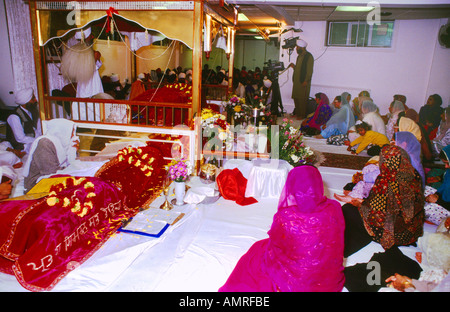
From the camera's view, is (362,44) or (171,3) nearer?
(171,3)

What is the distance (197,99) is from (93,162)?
188cm

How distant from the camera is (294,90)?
10.9 m

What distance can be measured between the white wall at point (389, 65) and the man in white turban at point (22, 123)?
8.16 meters

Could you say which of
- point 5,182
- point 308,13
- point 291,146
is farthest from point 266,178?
point 308,13

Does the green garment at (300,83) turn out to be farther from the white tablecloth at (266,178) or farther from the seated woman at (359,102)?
the white tablecloth at (266,178)

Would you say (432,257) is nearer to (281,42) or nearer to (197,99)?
(197,99)

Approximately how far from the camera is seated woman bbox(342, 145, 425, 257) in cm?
316

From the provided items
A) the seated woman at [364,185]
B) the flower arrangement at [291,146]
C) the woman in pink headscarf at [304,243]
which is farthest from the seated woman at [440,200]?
the woman in pink headscarf at [304,243]

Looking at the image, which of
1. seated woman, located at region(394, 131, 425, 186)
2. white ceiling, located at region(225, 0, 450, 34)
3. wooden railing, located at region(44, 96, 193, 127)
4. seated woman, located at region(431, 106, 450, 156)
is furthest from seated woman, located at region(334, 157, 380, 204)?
white ceiling, located at region(225, 0, 450, 34)

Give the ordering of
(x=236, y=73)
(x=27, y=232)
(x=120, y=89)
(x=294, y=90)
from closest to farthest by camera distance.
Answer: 1. (x=27, y=232)
2. (x=120, y=89)
3. (x=294, y=90)
4. (x=236, y=73)

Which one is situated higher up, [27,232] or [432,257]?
[27,232]

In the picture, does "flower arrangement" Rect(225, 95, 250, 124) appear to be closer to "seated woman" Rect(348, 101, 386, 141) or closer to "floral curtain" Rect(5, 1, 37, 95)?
"seated woman" Rect(348, 101, 386, 141)

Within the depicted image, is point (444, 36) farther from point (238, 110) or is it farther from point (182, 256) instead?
point (182, 256)
